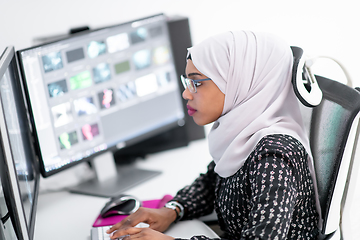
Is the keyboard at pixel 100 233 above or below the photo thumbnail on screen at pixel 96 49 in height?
below

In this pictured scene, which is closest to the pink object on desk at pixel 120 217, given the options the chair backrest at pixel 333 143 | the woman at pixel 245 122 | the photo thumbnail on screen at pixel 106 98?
the woman at pixel 245 122

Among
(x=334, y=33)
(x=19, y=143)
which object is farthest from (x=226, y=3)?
(x=19, y=143)

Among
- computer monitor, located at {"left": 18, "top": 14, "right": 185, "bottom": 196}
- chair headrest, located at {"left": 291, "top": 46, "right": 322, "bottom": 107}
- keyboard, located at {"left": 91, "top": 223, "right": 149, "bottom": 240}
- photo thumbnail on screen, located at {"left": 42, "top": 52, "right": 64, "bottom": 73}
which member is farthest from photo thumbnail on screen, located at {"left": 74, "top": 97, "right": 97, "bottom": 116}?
chair headrest, located at {"left": 291, "top": 46, "right": 322, "bottom": 107}

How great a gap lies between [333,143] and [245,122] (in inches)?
8.6

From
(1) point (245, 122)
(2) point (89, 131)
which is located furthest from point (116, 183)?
(1) point (245, 122)

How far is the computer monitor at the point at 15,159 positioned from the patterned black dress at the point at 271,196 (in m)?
0.40

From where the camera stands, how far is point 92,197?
4.62 feet

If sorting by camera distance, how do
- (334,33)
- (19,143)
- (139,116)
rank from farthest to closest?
1. (334,33)
2. (139,116)
3. (19,143)

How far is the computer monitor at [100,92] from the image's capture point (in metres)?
1.27

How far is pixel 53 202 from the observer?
141cm

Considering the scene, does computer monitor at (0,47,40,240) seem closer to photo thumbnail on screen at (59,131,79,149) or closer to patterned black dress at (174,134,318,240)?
photo thumbnail on screen at (59,131,79,149)

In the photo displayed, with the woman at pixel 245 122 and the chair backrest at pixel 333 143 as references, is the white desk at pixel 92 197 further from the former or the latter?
the chair backrest at pixel 333 143

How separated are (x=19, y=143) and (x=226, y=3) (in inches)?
50.5

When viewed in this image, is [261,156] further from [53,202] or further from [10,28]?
[10,28]
